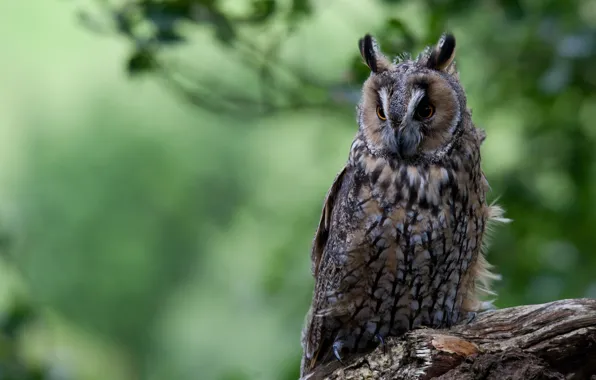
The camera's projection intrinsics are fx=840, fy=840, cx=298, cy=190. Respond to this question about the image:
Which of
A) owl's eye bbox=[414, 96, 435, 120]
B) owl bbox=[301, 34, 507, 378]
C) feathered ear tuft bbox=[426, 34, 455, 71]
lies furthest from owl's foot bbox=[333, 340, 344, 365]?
feathered ear tuft bbox=[426, 34, 455, 71]

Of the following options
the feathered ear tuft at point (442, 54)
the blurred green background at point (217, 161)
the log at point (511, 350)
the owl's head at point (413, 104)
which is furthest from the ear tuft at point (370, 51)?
the log at point (511, 350)

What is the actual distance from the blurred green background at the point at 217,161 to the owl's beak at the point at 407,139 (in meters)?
0.52

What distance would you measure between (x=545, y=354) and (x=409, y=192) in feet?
1.50

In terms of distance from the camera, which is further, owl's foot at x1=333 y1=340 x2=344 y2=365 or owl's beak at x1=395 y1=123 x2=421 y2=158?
owl's foot at x1=333 y1=340 x2=344 y2=365

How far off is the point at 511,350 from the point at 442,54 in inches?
26.1

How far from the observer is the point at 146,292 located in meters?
5.25

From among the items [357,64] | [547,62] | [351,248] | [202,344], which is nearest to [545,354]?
[351,248]

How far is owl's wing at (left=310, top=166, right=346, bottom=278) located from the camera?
80.0 inches

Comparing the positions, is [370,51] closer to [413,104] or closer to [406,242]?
[413,104]

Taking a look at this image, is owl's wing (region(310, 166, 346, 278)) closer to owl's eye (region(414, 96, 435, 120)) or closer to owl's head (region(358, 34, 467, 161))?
owl's head (region(358, 34, 467, 161))

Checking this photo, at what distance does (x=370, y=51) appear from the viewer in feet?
6.29

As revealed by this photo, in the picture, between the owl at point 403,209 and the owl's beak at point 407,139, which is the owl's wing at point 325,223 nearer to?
the owl at point 403,209

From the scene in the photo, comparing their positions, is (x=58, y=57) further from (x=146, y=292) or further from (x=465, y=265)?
(x=465, y=265)

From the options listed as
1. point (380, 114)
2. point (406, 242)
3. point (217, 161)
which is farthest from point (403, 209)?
point (217, 161)
